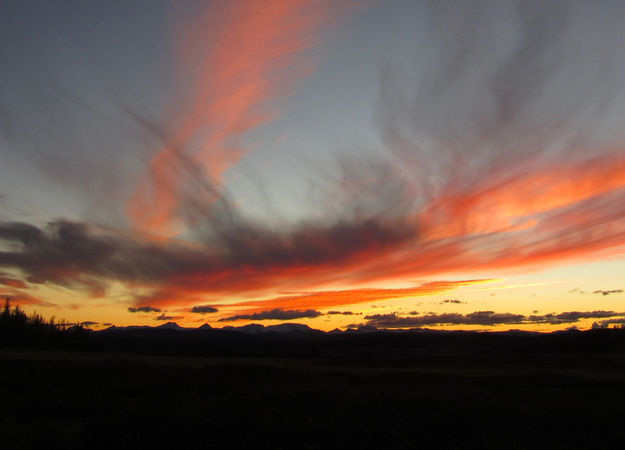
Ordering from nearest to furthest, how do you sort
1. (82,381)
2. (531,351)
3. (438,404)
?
(438,404) < (82,381) < (531,351)

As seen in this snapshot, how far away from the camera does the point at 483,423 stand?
14.7m

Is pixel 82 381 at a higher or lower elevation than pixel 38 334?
lower

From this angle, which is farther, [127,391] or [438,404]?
[127,391]

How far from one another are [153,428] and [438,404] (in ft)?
31.5

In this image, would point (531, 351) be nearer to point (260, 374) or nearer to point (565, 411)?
point (260, 374)

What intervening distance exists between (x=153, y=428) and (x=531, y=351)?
146m

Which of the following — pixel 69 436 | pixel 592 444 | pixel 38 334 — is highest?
pixel 38 334

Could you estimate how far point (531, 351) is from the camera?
13738cm

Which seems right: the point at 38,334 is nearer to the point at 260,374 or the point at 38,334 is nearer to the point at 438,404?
the point at 260,374

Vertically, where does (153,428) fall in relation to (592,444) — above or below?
above

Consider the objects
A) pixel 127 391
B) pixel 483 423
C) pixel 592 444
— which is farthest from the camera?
pixel 127 391

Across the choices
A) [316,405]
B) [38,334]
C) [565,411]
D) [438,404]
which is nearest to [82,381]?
[316,405]

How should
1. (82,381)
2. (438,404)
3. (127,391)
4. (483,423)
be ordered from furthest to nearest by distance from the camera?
(82,381)
(127,391)
(438,404)
(483,423)

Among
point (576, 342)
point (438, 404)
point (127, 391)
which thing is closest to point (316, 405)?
point (438, 404)
